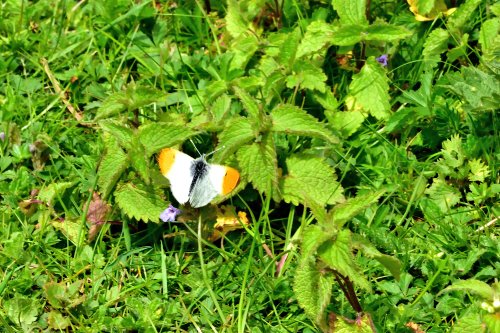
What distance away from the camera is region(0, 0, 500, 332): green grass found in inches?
117

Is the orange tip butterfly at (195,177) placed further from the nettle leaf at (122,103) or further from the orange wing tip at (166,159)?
the nettle leaf at (122,103)

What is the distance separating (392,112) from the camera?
3592 mm

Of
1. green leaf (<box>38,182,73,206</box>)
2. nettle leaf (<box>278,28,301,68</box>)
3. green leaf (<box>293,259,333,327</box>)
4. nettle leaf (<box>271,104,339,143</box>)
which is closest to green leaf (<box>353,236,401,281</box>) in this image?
green leaf (<box>293,259,333,327</box>)

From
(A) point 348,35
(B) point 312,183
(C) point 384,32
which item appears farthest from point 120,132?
(C) point 384,32

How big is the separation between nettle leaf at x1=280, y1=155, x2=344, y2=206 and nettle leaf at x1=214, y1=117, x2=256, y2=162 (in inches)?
11.3

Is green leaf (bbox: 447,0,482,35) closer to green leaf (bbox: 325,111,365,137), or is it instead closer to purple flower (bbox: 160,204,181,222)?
green leaf (bbox: 325,111,365,137)

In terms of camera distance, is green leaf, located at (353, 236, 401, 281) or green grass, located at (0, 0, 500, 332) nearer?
green leaf, located at (353, 236, 401, 281)

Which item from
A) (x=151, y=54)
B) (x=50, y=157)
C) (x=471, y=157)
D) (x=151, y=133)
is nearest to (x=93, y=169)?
(x=50, y=157)

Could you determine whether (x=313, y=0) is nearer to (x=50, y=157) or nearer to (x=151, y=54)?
(x=151, y=54)

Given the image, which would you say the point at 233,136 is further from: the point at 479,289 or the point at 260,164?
the point at 479,289

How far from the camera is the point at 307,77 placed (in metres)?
3.51

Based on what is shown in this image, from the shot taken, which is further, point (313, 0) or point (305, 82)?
point (313, 0)

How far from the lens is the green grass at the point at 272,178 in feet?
9.78

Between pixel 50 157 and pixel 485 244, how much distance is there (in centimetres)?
185
